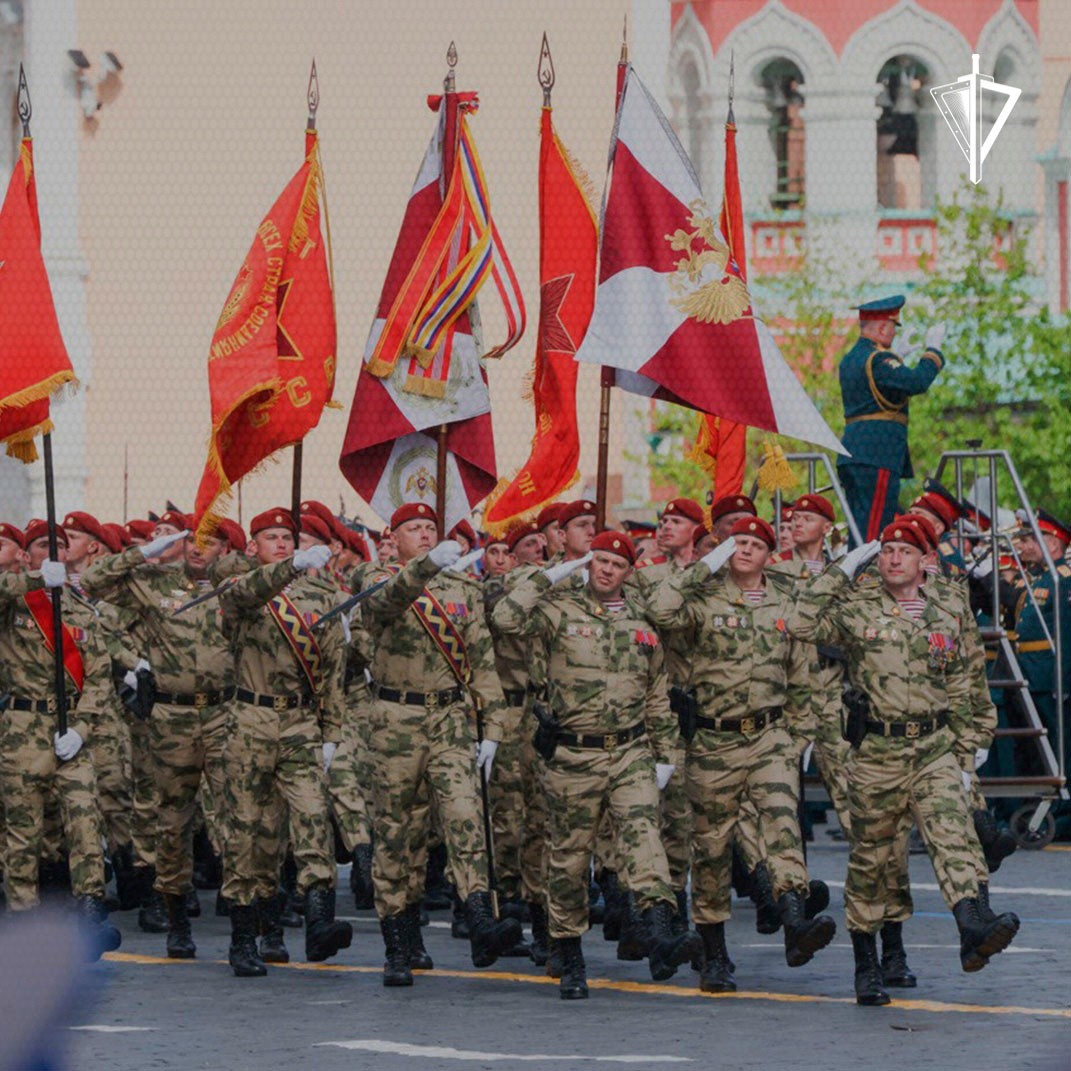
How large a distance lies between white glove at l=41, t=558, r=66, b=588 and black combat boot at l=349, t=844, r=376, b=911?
219 cm

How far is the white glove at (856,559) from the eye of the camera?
9703 millimetres

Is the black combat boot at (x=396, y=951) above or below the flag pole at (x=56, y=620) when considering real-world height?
below

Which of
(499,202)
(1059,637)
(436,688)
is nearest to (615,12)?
(499,202)

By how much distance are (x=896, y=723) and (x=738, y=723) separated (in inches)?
31.0

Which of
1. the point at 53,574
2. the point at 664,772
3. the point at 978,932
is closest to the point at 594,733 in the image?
the point at 664,772

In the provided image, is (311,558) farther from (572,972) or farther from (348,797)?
(348,797)

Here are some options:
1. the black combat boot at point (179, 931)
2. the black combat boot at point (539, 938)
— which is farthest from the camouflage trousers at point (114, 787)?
the black combat boot at point (539, 938)

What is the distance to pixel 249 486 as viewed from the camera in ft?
92.1

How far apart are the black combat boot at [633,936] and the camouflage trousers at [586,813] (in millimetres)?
148

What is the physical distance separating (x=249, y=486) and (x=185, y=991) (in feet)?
60.6

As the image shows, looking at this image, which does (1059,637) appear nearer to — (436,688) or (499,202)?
(436,688)

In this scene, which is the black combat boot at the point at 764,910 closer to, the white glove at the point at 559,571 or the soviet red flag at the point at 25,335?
the white glove at the point at 559,571

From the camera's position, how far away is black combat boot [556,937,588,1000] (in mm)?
9586

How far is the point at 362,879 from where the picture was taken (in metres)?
12.5
